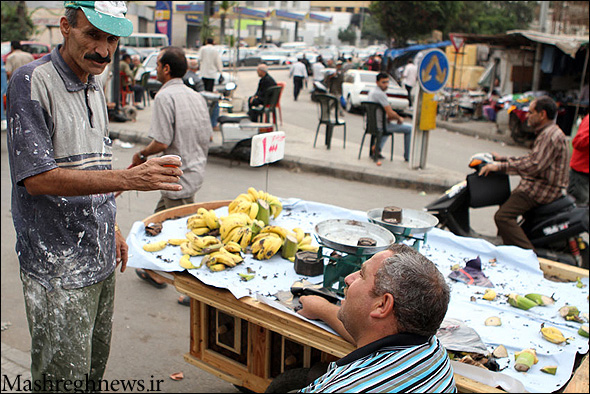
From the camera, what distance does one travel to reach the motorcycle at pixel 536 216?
16.9ft

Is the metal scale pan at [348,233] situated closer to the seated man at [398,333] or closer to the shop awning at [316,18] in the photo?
the seated man at [398,333]

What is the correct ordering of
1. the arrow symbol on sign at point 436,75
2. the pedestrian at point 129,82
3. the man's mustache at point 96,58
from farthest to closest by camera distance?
the pedestrian at point 129,82, the arrow symbol on sign at point 436,75, the man's mustache at point 96,58

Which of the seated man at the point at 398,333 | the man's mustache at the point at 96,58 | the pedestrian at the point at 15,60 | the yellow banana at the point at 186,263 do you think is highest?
the man's mustache at the point at 96,58

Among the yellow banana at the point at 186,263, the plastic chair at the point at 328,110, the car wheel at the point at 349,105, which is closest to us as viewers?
the yellow banana at the point at 186,263

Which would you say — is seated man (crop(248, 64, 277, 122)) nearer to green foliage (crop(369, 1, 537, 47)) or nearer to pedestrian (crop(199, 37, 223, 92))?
pedestrian (crop(199, 37, 223, 92))

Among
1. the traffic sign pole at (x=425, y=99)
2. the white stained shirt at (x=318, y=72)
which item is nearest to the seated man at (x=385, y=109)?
the traffic sign pole at (x=425, y=99)

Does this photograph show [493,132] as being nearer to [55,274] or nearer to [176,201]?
[176,201]

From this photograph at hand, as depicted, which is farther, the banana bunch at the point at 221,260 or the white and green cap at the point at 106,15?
the banana bunch at the point at 221,260

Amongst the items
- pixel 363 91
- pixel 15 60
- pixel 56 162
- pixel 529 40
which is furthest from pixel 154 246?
pixel 529 40

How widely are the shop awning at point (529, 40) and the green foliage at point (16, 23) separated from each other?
2113 cm

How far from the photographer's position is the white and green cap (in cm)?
226

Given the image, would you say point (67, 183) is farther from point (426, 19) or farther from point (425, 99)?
point (426, 19)

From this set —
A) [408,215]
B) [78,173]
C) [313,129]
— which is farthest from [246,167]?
[78,173]

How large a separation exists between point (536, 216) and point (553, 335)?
293 centimetres
